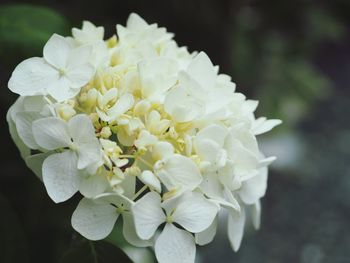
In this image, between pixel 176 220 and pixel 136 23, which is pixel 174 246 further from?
pixel 136 23

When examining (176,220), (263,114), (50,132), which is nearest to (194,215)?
(176,220)

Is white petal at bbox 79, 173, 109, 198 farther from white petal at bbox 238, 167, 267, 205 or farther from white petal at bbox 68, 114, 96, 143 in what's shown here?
white petal at bbox 238, 167, 267, 205

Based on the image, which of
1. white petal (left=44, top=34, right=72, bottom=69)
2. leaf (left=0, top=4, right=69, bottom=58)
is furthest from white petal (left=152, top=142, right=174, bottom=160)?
leaf (left=0, top=4, right=69, bottom=58)

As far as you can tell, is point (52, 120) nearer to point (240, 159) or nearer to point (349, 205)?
point (240, 159)

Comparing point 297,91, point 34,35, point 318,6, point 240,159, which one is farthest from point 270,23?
point 240,159

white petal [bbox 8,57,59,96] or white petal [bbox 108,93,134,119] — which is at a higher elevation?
white petal [bbox 108,93,134,119]
